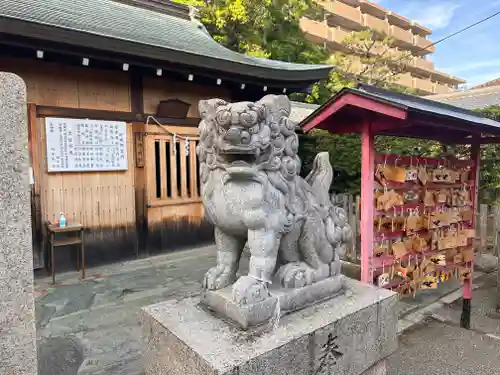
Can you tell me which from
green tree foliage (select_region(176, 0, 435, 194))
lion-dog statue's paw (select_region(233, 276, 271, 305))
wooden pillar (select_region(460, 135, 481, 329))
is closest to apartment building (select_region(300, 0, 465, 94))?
green tree foliage (select_region(176, 0, 435, 194))

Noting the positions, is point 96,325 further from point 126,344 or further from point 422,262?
point 422,262

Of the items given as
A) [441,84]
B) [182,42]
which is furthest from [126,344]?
[441,84]

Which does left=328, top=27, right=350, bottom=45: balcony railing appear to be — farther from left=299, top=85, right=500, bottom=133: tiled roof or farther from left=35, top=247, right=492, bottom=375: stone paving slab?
left=299, top=85, right=500, bottom=133: tiled roof

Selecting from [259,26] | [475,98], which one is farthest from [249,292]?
[475,98]

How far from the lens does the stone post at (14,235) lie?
1579mm

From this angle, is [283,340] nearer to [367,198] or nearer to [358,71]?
[367,198]

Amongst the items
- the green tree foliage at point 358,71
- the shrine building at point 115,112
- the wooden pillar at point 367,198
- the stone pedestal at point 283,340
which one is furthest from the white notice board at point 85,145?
the green tree foliage at point 358,71

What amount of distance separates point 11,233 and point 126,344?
185cm

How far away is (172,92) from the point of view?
594cm

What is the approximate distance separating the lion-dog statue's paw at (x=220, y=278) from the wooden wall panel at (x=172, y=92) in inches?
175

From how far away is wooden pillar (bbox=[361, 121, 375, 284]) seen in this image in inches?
115

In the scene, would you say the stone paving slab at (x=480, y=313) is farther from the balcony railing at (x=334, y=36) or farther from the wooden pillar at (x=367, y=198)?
the balcony railing at (x=334, y=36)

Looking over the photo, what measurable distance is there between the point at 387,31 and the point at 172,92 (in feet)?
98.9

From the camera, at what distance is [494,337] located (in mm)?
3396
